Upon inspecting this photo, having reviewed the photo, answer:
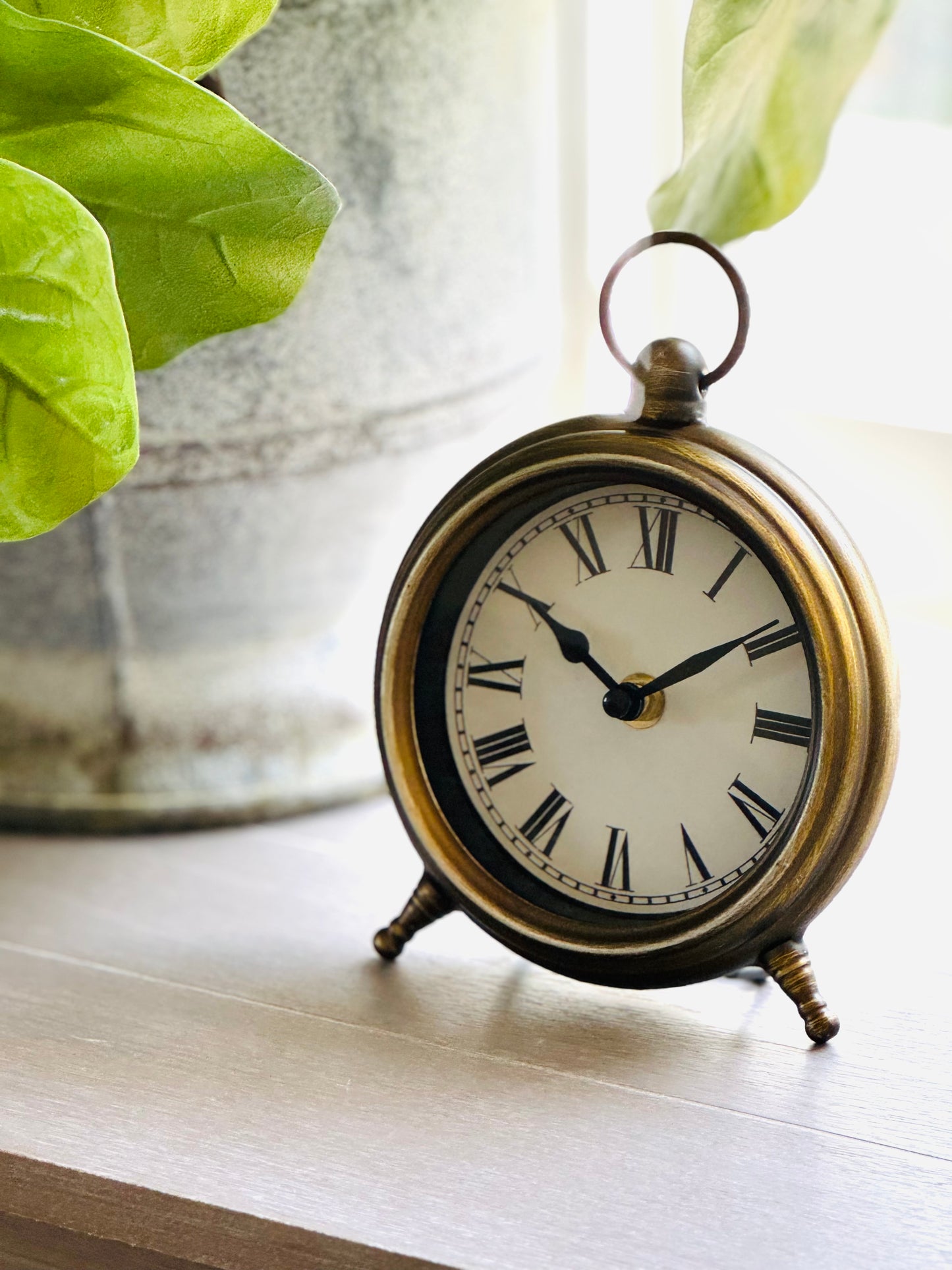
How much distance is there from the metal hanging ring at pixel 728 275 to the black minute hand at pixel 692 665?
0.13 metres

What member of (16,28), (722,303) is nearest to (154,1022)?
(16,28)

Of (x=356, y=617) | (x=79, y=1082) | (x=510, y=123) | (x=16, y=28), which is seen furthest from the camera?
(x=356, y=617)

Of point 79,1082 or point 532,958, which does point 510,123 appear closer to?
point 532,958

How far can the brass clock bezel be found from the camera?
674 millimetres

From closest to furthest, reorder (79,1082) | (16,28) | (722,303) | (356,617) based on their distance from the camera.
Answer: (16,28) → (79,1082) → (356,617) → (722,303)

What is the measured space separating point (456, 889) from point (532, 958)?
0.05 meters

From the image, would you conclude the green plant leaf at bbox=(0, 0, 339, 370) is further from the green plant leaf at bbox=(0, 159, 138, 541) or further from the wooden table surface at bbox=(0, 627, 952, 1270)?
the wooden table surface at bbox=(0, 627, 952, 1270)

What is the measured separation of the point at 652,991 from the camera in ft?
2.65

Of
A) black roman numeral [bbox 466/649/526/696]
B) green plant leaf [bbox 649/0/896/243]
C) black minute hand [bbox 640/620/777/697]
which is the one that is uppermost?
green plant leaf [bbox 649/0/896/243]

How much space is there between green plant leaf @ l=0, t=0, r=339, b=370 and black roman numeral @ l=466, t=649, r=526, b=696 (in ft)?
0.75

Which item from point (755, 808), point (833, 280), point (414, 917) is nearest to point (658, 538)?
point (755, 808)

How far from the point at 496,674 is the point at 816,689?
18 centimetres

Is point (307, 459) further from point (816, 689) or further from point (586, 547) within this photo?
point (816, 689)

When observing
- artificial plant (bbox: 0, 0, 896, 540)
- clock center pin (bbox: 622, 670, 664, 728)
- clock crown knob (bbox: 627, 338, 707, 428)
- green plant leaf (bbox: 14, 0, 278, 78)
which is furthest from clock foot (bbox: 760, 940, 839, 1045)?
green plant leaf (bbox: 14, 0, 278, 78)
